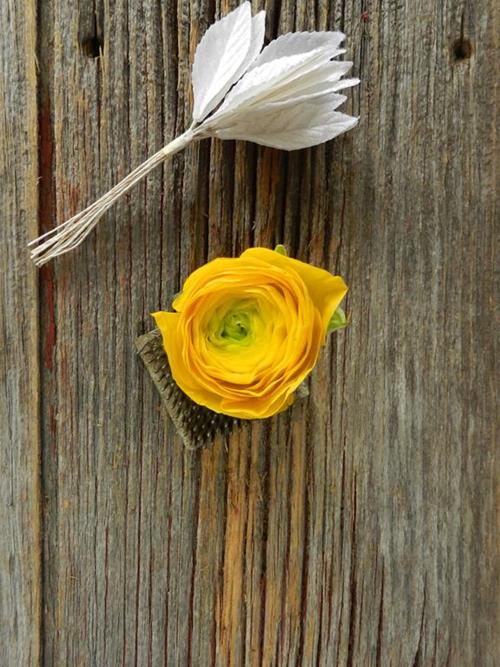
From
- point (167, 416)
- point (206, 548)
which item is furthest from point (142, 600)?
point (167, 416)

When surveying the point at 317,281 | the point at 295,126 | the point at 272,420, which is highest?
the point at 295,126

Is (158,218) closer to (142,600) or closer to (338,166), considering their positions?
(338,166)

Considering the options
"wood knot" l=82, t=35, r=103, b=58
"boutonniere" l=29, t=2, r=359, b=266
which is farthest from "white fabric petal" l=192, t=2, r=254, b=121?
"wood knot" l=82, t=35, r=103, b=58

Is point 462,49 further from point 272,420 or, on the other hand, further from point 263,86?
point 272,420

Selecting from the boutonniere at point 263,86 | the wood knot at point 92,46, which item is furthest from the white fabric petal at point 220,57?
the wood knot at point 92,46

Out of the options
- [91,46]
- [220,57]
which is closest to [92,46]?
[91,46]

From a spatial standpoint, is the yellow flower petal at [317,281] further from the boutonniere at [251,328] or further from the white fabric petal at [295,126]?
the white fabric petal at [295,126]
